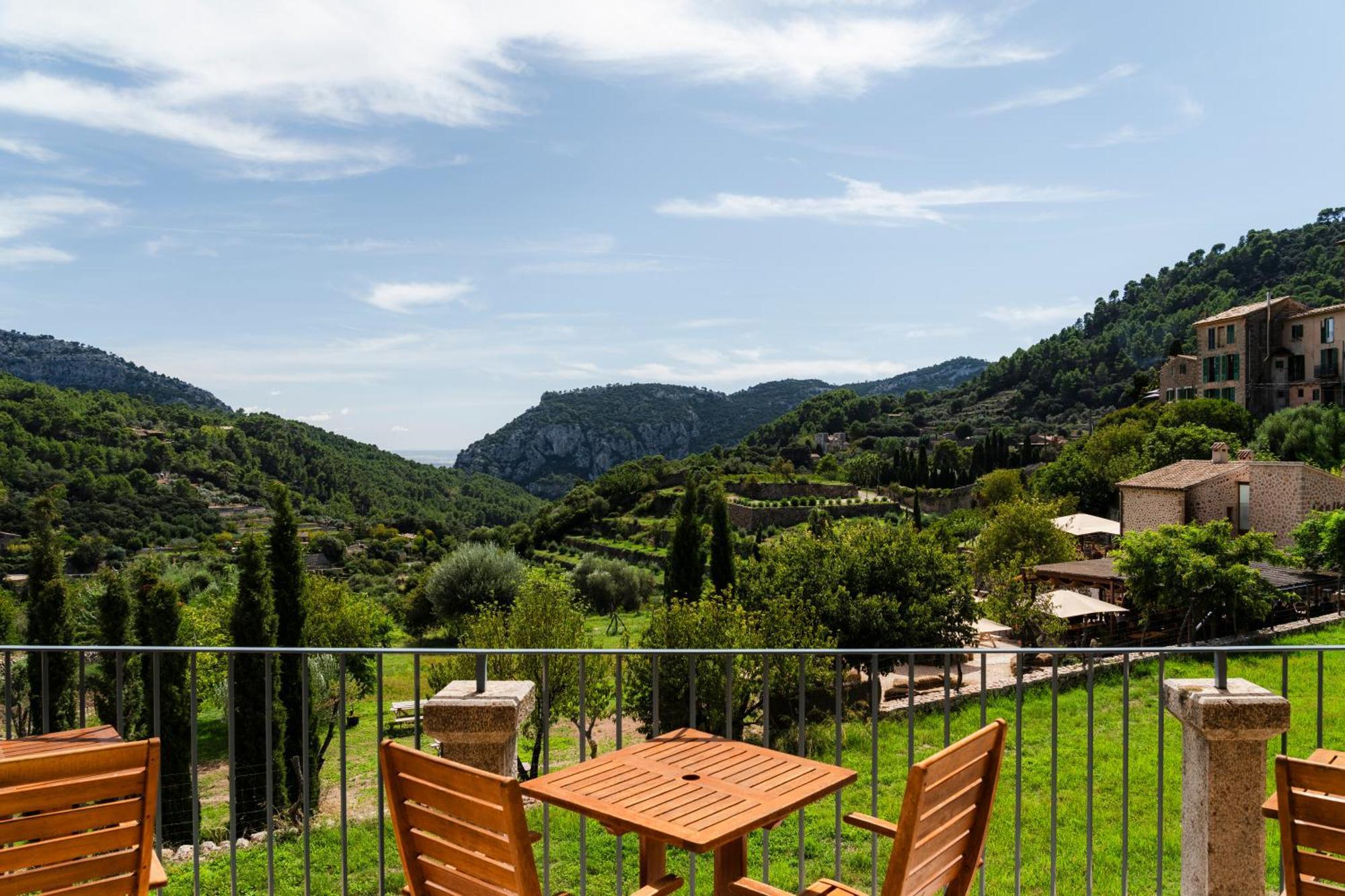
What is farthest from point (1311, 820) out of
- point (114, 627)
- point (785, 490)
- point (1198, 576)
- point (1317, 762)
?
point (785, 490)

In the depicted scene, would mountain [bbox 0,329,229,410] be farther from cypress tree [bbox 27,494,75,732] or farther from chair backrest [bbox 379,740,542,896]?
chair backrest [bbox 379,740,542,896]

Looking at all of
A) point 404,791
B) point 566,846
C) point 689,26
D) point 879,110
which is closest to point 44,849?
point 404,791

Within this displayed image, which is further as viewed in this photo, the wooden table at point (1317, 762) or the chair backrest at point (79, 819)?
the wooden table at point (1317, 762)

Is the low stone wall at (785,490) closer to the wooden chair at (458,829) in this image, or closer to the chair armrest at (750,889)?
the chair armrest at (750,889)

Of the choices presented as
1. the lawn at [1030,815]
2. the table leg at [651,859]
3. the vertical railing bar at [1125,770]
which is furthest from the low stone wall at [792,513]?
the table leg at [651,859]

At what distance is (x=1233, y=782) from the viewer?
3037mm

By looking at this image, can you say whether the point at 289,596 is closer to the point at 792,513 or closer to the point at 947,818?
the point at 947,818

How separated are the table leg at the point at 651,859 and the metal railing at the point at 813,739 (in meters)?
0.31

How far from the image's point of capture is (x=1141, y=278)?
110500mm

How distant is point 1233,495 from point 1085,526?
177 inches

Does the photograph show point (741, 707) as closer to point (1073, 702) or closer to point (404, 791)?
point (1073, 702)

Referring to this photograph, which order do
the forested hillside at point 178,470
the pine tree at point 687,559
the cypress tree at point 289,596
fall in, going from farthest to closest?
the forested hillside at point 178,470
the pine tree at point 687,559
the cypress tree at point 289,596

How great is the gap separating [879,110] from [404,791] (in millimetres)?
16884

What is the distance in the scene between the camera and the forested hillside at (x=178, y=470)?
195ft
